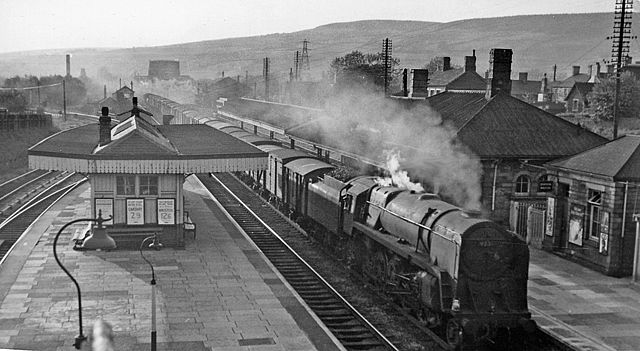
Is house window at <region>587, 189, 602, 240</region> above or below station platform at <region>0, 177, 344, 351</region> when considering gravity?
above

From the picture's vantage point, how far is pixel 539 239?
25703 mm

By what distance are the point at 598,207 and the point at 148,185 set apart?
618 inches

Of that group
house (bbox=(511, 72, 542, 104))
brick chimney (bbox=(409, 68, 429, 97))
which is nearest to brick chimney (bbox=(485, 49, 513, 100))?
brick chimney (bbox=(409, 68, 429, 97))

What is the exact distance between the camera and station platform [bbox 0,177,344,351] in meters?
14.9

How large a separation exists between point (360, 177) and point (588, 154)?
29.4 ft

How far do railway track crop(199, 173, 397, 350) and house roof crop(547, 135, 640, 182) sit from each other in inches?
393

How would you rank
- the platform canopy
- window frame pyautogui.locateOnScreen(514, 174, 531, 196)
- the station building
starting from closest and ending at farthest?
the platform canopy, the station building, window frame pyautogui.locateOnScreen(514, 174, 531, 196)

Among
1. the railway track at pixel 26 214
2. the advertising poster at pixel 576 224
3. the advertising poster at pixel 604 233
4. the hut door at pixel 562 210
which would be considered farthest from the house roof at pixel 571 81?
the advertising poster at pixel 604 233

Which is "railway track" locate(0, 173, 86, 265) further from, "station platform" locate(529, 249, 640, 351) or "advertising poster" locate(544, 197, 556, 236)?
"advertising poster" locate(544, 197, 556, 236)

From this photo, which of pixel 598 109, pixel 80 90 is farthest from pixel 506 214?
pixel 80 90

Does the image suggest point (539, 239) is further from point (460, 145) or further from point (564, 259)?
point (460, 145)

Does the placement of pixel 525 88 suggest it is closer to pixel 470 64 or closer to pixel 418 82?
pixel 470 64

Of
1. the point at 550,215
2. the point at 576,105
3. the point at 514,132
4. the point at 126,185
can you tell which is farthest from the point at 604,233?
the point at 576,105

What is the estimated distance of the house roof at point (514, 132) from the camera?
1048 inches
